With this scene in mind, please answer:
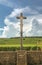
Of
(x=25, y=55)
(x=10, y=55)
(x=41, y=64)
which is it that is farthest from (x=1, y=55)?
(x=41, y=64)

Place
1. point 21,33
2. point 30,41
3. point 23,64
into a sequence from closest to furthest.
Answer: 1. point 23,64
2. point 21,33
3. point 30,41

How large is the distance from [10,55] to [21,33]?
3.15 metres

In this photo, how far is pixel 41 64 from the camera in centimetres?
1945

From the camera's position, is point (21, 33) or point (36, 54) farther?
point (21, 33)

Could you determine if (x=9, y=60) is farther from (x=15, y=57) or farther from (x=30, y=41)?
(x=30, y=41)

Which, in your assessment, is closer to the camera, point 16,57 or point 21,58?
point 21,58

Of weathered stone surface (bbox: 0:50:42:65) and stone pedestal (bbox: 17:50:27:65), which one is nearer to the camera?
stone pedestal (bbox: 17:50:27:65)

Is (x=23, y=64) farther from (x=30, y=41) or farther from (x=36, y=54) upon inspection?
(x=30, y=41)

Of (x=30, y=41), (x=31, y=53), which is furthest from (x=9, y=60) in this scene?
(x=30, y=41)

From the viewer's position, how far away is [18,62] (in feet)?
61.3

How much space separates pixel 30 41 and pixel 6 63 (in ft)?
112

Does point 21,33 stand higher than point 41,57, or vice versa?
point 21,33

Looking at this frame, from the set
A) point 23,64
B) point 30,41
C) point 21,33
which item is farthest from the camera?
point 30,41

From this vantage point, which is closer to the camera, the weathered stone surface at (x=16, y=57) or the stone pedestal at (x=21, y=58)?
the stone pedestal at (x=21, y=58)
